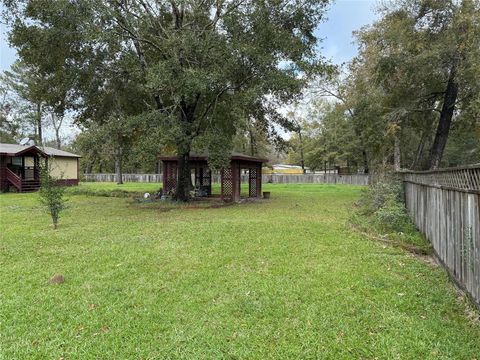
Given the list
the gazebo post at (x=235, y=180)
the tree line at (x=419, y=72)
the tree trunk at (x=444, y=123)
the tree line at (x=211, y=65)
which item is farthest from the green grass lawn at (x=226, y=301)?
the tree trunk at (x=444, y=123)

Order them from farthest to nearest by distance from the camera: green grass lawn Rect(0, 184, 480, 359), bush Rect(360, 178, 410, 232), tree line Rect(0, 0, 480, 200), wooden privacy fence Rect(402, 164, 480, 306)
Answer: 1. tree line Rect(0, 0, 480, 200)
2. bush Rect(360, 178, 410, 232)
3. wooden privacy fence Rect(402, 164, 480, 306)
4. green grass lawn Rect(0, 184, 480, 359)

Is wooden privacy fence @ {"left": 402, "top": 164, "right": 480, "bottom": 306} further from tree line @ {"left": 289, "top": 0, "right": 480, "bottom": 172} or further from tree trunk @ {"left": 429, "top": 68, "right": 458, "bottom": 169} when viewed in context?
tree trunk @ {"left": 429, "top": 68, "right": 458, "bottom": 169}

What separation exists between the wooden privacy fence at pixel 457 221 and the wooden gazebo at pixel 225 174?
9513 mm

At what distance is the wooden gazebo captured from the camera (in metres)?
15.5

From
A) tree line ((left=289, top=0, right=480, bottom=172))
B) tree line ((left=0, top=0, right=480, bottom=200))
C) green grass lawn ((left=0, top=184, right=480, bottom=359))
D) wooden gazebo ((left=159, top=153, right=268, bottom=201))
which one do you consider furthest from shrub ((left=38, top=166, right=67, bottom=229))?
tree line ((left=289, top=0, right=480, bottom=172))

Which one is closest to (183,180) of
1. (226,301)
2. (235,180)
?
(235,180)

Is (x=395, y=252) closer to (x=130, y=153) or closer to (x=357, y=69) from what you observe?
(x=130, y=153)

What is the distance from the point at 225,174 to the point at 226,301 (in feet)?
40.4

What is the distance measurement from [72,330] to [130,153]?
9208mm

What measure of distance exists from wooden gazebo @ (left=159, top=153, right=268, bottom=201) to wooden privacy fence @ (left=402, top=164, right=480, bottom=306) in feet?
31.2

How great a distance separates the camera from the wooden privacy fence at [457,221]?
3334 mm

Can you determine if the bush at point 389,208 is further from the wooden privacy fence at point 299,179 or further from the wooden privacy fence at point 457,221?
the wooden privacy fence at point 299,179

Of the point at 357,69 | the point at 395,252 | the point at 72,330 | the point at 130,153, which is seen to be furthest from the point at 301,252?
the point at 357,69

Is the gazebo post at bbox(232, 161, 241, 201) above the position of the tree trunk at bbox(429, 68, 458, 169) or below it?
below
